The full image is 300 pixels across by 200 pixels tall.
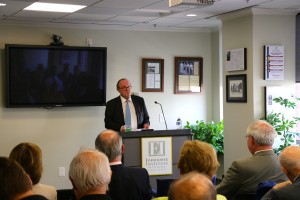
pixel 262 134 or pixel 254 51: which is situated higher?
pixel 254 51

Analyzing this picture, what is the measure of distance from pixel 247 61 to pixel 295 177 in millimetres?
3425

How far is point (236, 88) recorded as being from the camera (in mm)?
Result: 6750

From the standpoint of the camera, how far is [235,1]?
19.3ft

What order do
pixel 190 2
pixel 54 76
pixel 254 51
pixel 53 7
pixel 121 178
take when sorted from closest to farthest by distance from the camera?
pixel 121 178, pixel 190 2, pixel 53 7, pixel 254 51, pixel 54 76

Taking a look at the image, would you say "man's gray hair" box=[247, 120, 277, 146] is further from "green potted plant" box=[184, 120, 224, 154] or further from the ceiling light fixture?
"green potted plant" box=[184, 120, 224, 154]

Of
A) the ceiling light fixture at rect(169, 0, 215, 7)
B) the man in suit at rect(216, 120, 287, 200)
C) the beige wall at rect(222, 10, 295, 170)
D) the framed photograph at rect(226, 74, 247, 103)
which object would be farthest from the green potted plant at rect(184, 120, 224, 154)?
the man in suit at rect(216, 120, 287, 200)

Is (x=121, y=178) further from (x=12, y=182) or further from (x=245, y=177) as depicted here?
(x=12, y=182)

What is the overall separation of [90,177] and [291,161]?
52.3 inches

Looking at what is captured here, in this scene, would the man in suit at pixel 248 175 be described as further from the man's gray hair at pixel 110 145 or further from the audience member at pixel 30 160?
the audience member at pixel 30 160

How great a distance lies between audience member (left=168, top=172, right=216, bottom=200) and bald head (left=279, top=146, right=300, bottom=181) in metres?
1.50

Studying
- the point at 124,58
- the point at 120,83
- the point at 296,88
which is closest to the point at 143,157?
the point at 120,83

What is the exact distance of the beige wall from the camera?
6.46 metres

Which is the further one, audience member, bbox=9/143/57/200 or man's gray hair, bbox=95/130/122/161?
man's gray hair, bbox=95/130/122/161

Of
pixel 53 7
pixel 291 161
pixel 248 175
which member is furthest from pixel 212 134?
pixel 291 161
